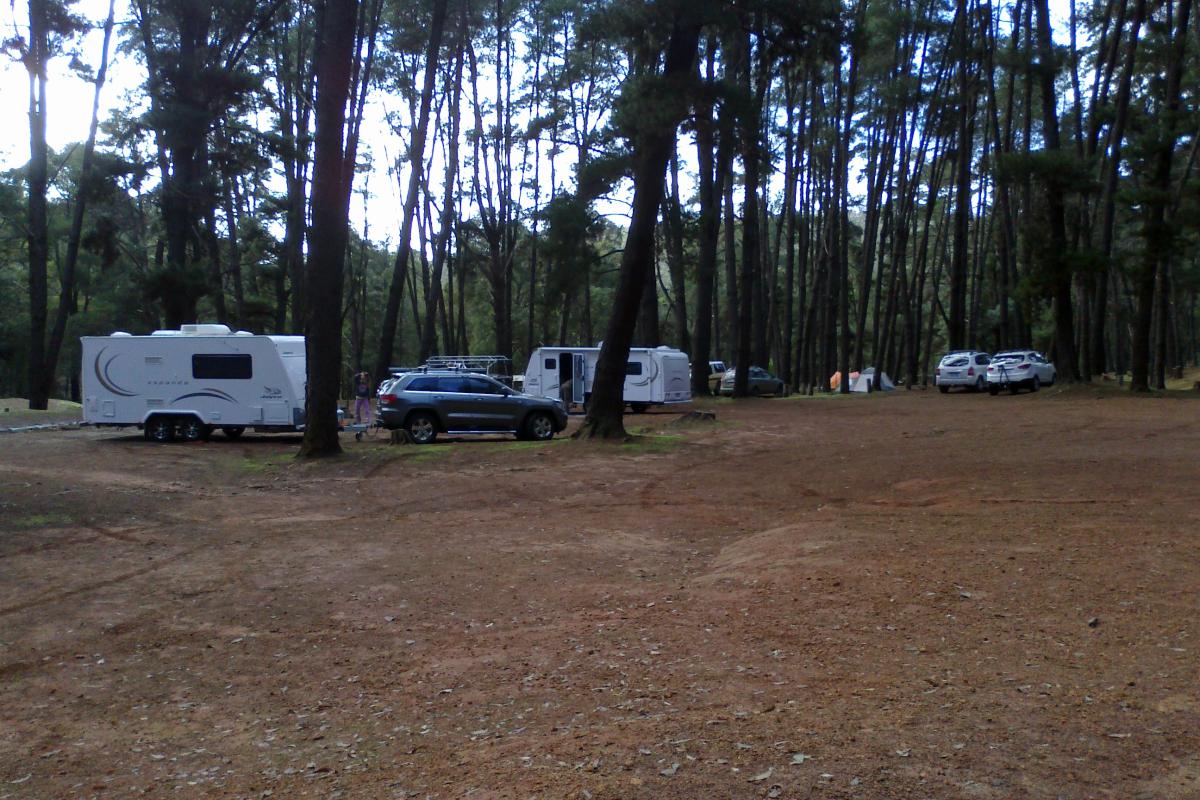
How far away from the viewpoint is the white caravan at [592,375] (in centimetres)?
3048

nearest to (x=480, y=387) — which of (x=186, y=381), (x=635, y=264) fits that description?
(x=635, y=264)

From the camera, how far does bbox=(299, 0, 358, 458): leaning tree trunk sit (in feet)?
60.7

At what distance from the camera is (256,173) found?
33.9m

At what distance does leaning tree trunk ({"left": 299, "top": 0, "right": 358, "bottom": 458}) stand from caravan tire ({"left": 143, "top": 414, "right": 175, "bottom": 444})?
5.73 meters

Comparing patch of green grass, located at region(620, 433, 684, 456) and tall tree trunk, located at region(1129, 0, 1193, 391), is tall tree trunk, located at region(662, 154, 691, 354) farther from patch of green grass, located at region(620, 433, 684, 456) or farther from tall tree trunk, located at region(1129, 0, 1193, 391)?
tall tree trunk, located at region(1129, 0, 1193, 391)

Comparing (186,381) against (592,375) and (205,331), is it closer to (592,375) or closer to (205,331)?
(205,331)

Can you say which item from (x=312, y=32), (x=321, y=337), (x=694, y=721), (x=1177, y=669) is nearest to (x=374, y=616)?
(x=694, y=721)

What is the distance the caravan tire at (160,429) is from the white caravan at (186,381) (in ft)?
0.07

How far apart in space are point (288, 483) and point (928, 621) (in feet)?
38.5

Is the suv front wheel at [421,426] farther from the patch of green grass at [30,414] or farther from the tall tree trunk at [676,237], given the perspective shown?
the tall tree trunk at [676,237]

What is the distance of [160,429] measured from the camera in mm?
22859

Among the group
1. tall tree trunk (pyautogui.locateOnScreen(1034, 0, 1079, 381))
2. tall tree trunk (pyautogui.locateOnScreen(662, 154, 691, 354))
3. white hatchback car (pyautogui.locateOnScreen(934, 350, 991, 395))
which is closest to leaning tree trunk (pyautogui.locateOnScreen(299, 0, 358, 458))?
tall tree trunk (pyautogui.locateOnScreen(662, 154, 691, 354))

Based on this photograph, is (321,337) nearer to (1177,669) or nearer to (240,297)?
(1177,669)

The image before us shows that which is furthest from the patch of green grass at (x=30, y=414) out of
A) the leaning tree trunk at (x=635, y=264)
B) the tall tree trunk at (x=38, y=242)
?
the leaning tree trunk at (x=635, y=264)
